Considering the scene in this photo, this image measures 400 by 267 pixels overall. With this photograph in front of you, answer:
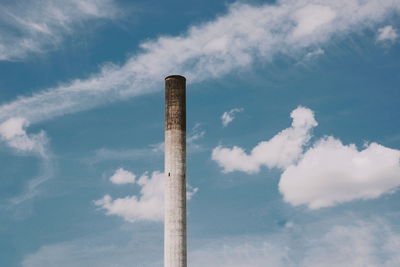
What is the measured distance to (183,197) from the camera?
52750mm

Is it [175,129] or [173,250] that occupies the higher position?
[175,129]

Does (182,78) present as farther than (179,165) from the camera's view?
Yes

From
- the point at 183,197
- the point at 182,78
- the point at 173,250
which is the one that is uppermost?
the point at 182,78

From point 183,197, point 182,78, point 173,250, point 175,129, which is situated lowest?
point 173,250

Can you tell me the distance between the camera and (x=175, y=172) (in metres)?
53.0

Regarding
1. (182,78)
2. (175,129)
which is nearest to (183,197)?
(175,129)

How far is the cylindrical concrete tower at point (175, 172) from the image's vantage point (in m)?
51.2

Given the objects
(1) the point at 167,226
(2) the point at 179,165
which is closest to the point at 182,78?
(2) the point at 179,165

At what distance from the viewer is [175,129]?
54375 millimetres

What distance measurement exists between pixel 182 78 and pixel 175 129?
224 inches

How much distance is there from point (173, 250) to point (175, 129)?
11181 mm

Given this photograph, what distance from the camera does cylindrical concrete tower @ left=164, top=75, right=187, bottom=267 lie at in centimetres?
5122

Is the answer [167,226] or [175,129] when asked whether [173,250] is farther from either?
[175,129]

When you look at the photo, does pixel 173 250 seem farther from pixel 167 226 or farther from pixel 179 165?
pixel 179 165
